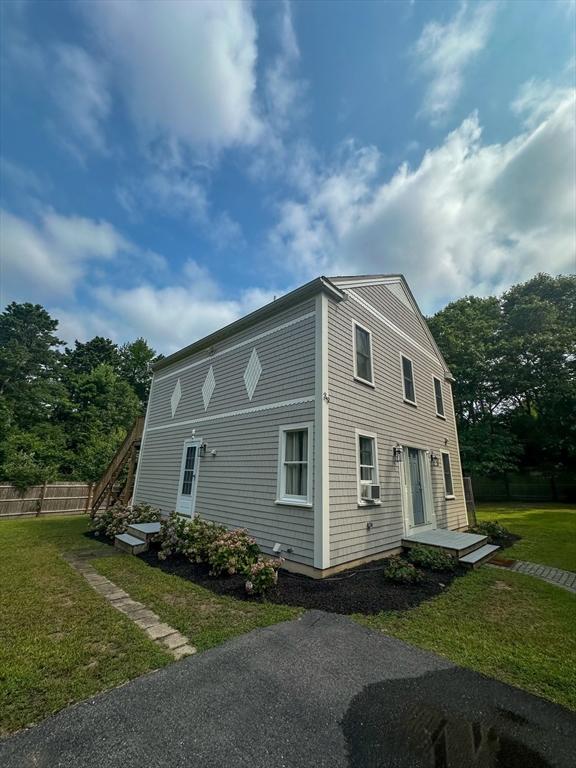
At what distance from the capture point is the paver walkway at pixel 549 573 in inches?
234

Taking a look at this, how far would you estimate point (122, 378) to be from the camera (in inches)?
1373

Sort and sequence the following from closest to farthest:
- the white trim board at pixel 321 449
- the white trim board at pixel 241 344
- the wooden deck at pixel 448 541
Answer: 1. the white trim board at pixel 321 449
2. the wooden deck at pixel 448 541
3. the white trim board at pixel 241 344

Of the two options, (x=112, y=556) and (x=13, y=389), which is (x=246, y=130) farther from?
(x=13, y=389)

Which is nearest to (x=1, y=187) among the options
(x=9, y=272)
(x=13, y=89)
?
(x=13, y=89)

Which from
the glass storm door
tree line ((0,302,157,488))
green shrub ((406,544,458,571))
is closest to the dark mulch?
green shrub ((406,544,458,571))

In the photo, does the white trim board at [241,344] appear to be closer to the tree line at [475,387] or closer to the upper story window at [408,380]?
the upper story window at [408,380]

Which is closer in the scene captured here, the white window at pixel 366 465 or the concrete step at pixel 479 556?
the concrete step at pixel 479 556

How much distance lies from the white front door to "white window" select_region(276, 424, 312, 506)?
3474mm

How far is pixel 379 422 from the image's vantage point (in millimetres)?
8109

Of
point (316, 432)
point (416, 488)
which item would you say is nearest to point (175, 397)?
point (316, 432)

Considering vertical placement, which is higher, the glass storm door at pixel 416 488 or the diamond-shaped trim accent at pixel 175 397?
the diamond-shaped trim accent at pixel 175 397

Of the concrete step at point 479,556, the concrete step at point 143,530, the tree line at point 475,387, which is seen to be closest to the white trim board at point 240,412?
the concrete step at point 143,530

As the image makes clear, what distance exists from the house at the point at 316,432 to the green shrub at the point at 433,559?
2.16 ft

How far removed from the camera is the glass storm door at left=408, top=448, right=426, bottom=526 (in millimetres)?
8961
